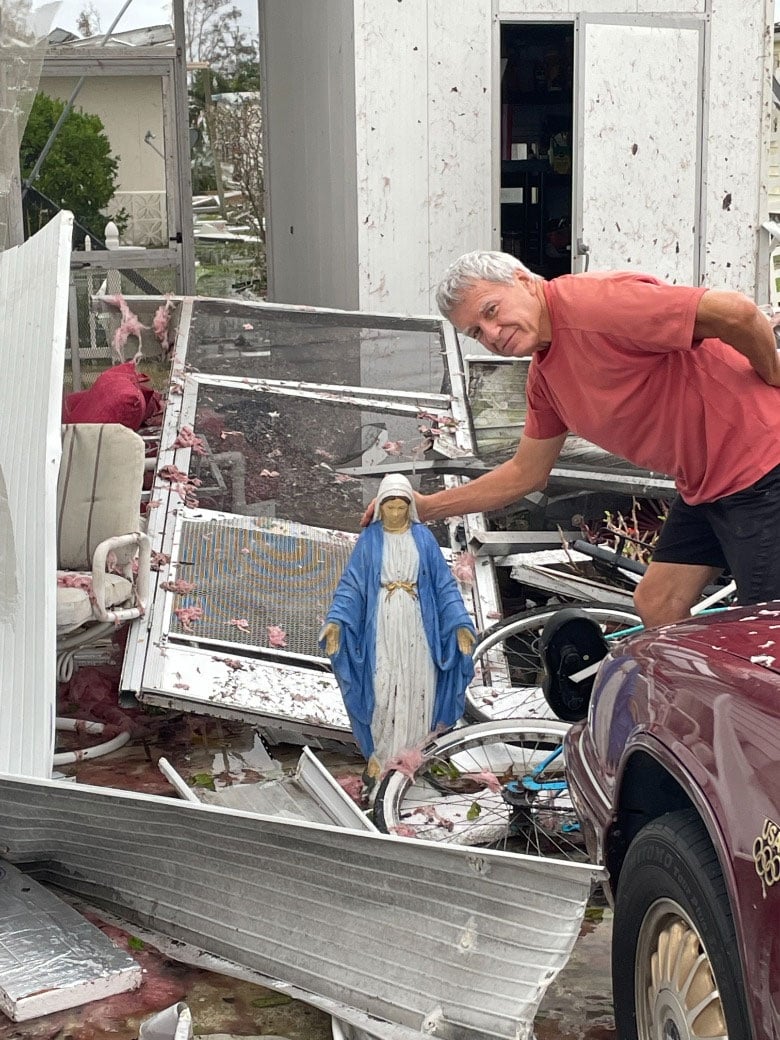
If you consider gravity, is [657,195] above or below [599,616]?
above

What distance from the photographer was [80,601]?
5418mm

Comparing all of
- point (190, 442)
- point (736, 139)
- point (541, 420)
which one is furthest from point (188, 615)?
point (736, 139)

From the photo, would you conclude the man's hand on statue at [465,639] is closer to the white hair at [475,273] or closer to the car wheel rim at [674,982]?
the white hair at [475,273]

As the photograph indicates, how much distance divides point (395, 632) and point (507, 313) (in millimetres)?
1523

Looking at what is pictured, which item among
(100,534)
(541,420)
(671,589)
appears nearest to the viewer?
(671,589)

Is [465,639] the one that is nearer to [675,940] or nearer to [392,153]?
[675,940]

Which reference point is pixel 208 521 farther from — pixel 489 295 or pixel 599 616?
pixel 489 295

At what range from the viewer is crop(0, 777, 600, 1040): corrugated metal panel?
307cm

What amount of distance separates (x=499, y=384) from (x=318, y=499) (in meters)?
1.56

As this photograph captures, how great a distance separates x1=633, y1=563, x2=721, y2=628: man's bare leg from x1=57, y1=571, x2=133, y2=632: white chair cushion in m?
2.32

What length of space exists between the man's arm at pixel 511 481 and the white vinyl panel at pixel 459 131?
4.45m

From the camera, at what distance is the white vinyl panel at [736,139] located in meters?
8.75

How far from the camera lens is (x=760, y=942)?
2.04 meters

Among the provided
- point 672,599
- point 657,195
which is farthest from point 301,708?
point 657,195
